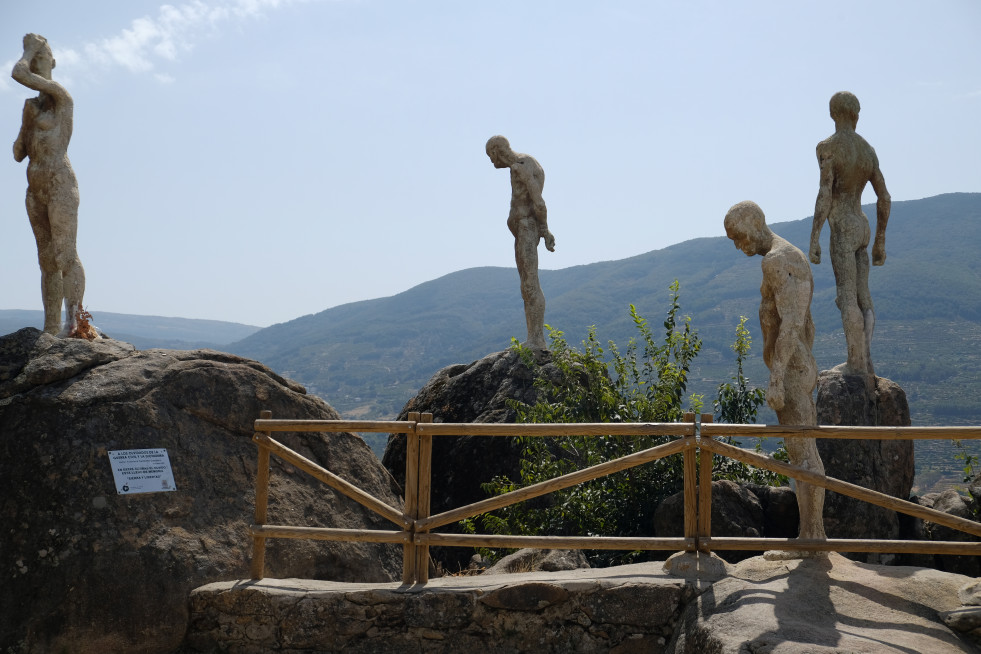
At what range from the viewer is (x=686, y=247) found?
145 meters

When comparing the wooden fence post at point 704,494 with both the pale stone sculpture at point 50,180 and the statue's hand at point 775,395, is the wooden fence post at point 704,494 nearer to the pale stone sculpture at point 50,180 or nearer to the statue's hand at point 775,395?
the statue's hand at point 775,395

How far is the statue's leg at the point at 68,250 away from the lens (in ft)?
33.7

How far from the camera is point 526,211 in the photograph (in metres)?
13.8

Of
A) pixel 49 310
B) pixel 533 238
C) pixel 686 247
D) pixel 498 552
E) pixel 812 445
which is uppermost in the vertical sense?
pixel 686 247

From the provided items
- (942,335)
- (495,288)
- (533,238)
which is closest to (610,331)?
(942,335)

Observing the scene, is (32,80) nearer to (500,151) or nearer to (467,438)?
(500,151)

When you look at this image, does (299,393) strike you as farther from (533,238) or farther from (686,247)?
(686,247)

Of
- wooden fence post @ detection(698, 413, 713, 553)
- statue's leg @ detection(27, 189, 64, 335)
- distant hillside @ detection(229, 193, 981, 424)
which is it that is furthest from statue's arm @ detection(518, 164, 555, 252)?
distant hillside @ detection(229, 193, 981, 424)

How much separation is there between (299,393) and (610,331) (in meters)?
98.2

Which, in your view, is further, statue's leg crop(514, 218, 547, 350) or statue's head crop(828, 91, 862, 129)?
statue's leg crop(514, 218, 547, 350)

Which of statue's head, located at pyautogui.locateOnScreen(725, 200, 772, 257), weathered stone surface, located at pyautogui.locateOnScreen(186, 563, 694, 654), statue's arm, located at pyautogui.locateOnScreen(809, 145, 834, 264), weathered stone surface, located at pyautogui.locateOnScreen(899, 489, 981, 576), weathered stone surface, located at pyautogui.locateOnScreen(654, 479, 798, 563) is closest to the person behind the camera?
weathered stone surface, located at pyautogui.locateOnScreen(186, 563, 694, 654)

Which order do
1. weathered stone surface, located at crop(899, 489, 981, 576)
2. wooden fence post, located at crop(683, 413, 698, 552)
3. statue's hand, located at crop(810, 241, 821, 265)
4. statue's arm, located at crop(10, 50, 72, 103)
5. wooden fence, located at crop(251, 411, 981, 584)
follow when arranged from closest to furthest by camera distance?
1. wooden fence, located at crop(251, 411, 981, 584)
2. wooden fence post, located at crop(683, 413, 698, 552)
3. weathered stone surface, located at crop(899, 489, 981, 576)
4. statue's arm, located at crop(10, 50, 72, 103)
5. statue's hand, located at crop(810, 241, 821, 265)

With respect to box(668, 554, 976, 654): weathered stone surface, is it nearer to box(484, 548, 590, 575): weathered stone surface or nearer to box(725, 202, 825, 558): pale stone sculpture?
box(725, 202, 825, 558): pale stone sculpture

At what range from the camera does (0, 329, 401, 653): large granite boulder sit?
7.68 meters
